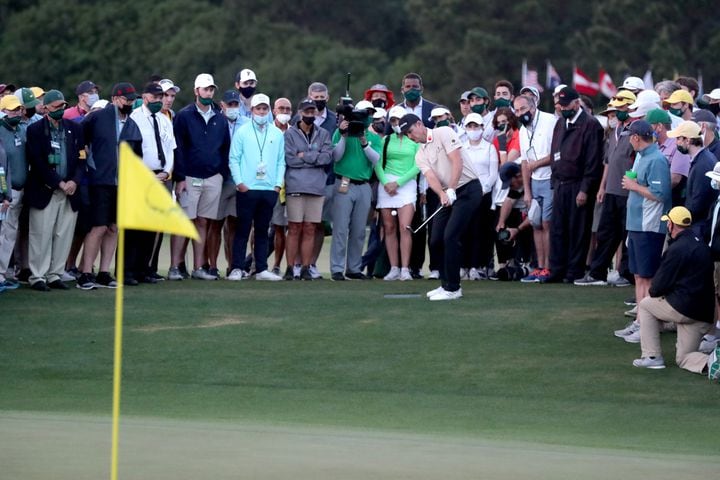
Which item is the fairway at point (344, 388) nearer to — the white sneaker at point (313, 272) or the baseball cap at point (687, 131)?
the white sneaker at point (313, 272)

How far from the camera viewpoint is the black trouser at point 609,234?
56.7ft

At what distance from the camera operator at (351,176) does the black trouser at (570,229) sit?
91.1 inches

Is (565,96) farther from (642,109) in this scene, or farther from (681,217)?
(681,217)

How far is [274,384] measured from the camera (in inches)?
510

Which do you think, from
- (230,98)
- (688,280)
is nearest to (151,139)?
(230,98)

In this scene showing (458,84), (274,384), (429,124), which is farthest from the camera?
(458,84)

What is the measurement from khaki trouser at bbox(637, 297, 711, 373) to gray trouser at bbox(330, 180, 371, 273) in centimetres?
609

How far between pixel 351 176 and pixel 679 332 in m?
6.32

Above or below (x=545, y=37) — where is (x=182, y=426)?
below

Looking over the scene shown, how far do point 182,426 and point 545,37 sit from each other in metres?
50.4

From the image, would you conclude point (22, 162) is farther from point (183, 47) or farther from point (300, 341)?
point (183, 47)

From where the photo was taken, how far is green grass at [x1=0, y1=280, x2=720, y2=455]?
11.7m

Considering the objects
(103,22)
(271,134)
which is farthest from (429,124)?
(103,22)

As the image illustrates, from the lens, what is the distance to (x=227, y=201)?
18781 mm
